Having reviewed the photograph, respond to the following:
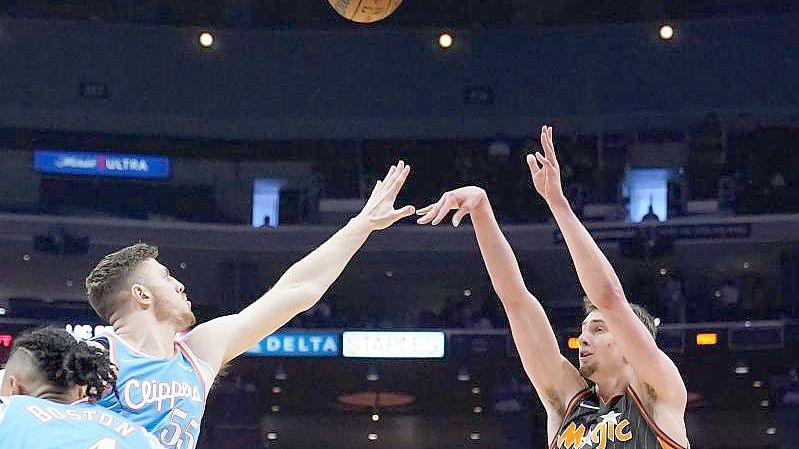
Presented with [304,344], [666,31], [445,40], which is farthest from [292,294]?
[666,31]

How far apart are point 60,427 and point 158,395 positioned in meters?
0.66

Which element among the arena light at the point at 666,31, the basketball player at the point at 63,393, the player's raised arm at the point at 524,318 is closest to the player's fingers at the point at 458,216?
the player's raised arm at the point at 524,318

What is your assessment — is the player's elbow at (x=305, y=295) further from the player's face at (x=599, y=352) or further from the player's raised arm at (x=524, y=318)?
the player's face at (x=599, y=352)

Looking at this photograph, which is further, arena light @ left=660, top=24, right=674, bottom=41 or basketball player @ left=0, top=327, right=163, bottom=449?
arena light @ left=660, top=24, right=674, bottom=41

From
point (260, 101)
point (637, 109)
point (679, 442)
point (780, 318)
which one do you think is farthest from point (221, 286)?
point (679, 442)

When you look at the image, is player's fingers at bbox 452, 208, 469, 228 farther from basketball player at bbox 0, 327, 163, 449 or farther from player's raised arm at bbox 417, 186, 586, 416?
basketball player at bbox 0, 327, 163, 449

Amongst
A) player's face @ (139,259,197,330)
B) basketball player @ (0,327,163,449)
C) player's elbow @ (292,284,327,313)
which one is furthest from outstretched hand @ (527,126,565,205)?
basketball player @ (0,327,163,449)

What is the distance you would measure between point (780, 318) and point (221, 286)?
8.95 m

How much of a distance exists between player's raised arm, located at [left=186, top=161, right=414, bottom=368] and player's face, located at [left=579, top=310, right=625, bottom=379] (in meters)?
0.66

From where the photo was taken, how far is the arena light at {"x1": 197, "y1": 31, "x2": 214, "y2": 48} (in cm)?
1917

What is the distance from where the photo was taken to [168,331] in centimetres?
306

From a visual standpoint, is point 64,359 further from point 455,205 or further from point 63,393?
point 455,205

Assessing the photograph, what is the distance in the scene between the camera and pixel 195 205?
18.7 m

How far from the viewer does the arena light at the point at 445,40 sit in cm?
1912
